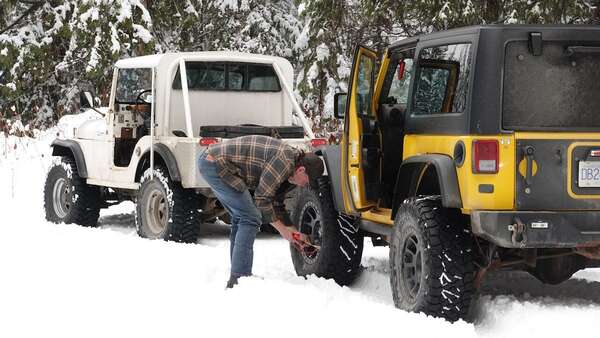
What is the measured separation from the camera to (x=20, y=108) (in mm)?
25859

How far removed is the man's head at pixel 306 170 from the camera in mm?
7223

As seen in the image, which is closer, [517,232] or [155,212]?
[517,232]

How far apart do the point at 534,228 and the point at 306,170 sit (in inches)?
81.2

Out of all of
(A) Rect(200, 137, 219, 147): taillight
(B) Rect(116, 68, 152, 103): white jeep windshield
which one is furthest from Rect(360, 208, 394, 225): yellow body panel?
(B) Rect(116, 68, 152, 103): white jeep windshield

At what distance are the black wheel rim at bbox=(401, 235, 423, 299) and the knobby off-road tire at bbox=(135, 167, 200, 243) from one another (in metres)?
4.05

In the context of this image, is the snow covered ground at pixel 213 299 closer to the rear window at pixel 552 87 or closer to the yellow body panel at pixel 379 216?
the yellow body panel at pixel 379 216

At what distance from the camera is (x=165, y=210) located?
10383 mm

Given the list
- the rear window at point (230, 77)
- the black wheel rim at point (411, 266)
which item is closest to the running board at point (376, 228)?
the black wheel rim at point (411, 266)

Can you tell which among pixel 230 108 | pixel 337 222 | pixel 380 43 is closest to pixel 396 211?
pixel 337 222

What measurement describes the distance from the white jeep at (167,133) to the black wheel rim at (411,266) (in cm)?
371

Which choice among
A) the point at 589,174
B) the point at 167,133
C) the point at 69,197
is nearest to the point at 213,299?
the point at 589,174

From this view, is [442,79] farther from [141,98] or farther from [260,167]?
[141,98]

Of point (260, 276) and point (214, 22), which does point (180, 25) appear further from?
point (260, 276)

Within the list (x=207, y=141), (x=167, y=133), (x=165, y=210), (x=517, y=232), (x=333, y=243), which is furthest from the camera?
(x=167, y=133)
